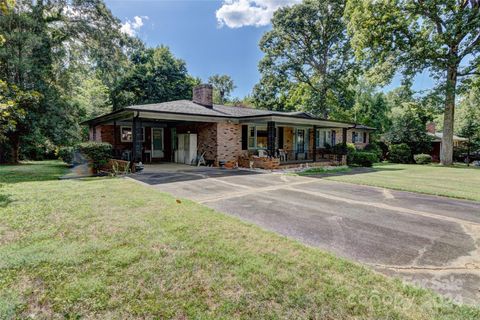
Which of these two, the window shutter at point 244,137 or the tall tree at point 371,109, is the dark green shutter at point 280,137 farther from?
the tall tree at point 371,109

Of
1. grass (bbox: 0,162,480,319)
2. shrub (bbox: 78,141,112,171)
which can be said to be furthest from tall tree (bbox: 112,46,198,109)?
grass (bbox: 0,162,480,319)

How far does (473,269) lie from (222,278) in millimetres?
3098

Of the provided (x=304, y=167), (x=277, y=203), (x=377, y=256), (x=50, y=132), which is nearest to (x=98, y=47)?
(x=50, y=132)

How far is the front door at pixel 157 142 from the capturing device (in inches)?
674

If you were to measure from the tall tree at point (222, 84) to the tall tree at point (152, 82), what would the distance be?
2244 cm

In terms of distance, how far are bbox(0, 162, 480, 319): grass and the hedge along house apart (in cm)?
809

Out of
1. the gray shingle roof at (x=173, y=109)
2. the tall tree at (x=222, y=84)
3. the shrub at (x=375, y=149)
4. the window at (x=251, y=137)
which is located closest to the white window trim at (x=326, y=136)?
the shrub at (x=375, y=149)

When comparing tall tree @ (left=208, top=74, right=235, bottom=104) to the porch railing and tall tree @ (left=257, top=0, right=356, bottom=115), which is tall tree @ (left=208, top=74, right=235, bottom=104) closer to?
tall tree @ (left=257, top=0, right=356, bottom=115)

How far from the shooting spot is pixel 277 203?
6.21 meters

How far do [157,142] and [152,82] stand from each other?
514 inches

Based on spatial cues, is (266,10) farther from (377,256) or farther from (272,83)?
(377,256)

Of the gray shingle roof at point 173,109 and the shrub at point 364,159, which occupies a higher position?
the gray shingle roof at point 173,109

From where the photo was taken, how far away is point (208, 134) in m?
14.6

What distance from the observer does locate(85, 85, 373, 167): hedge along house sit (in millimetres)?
12961
